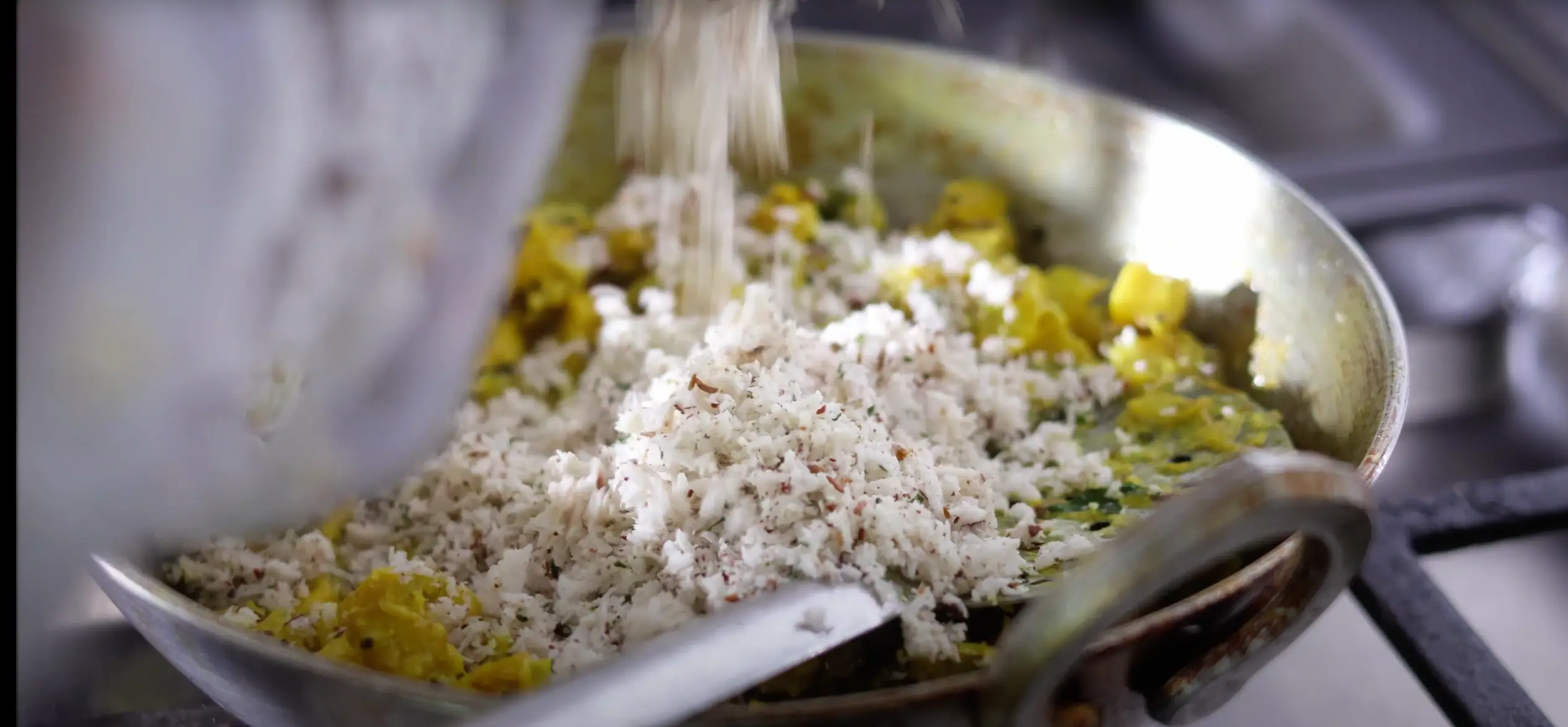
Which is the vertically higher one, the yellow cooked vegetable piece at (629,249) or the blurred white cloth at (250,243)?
the blurred white cloth at (250,243)

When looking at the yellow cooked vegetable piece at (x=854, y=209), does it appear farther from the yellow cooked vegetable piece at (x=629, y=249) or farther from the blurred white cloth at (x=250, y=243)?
the blurred white cloth at (x=250, y=243)

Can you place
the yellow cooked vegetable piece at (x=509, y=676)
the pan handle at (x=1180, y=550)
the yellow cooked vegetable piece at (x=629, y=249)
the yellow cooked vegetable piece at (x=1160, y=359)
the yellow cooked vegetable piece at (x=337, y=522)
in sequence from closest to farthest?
1. the pan handle at (x=1180, y=550)
2. the yellow cooked vegetable piece at (x=509, y=676)
3. the yellow cooked vegetable piece at (x=337, y=522)
4. the yellow cooked vegetable piece at (x=1160, y=359)
5. the yellow cooked vegetable piece at (x=629, y=249)

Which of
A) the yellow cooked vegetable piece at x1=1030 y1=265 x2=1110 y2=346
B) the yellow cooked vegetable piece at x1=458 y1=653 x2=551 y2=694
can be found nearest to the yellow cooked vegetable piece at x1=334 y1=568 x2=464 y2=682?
the yellow cooked vegetable piece at x1=458 y1=653 x2=551 y2=694

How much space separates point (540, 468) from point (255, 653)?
0.24 meters

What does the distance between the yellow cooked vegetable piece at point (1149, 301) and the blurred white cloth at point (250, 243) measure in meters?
0.40

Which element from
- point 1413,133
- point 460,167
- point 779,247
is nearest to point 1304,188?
point 1413,133

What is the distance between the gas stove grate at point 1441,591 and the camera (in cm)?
70

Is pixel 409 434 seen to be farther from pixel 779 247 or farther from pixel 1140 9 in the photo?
pixel 1140 9

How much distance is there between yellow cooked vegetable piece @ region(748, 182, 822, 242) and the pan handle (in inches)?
19.8

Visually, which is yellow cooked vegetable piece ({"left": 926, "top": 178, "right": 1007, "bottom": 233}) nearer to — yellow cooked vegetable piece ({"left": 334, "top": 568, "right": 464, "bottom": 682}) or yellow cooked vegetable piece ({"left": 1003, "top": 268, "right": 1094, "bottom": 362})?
yellow cooked vegetable piece ({"left": 1003, "top": 268, "right": 1094, "bottom": 362})

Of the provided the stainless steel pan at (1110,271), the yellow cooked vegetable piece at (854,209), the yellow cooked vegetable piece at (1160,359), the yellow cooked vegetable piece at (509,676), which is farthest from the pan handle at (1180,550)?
the yellow cooked vegetable piece at (854,209)

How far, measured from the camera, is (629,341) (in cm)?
81

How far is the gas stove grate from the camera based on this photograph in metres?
0.70

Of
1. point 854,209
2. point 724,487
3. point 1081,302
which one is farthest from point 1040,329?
point 724,487
